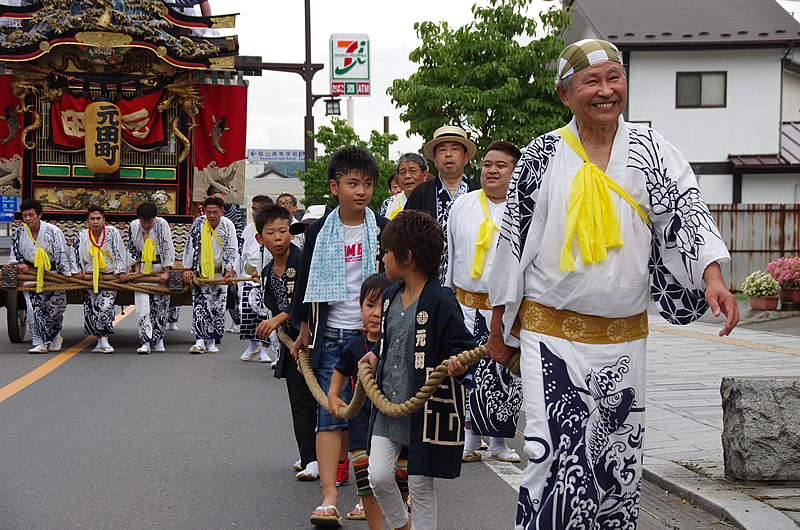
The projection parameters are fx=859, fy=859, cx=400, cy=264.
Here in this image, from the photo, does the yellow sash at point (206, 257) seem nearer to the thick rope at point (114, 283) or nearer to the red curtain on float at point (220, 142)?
the thick rope at point (114, 283)

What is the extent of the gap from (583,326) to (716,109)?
76.8ft

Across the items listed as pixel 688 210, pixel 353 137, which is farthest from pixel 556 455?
pixel 353 137

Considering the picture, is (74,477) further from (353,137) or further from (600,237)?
(353,137)

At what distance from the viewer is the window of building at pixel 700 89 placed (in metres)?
24.3

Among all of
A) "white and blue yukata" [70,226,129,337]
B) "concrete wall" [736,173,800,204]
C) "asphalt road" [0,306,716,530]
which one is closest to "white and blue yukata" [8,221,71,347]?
"white and blue yukata" [70,226,129,337]

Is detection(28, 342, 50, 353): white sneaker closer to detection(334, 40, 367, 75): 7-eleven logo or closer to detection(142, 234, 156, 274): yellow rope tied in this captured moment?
detection(142, 234, 156, 274): yellow rope tied

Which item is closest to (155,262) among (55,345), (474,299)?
(55,345)

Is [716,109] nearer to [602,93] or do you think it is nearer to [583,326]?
[602,93]

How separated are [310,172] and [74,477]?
21981 millimetres

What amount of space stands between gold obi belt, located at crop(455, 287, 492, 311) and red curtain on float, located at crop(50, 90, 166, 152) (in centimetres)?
950

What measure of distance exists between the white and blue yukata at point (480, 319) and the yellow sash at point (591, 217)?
6.43 feet

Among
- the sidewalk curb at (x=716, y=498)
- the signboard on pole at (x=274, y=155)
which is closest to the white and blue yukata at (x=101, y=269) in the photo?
the sidewalk curb at (x=716, y=498)

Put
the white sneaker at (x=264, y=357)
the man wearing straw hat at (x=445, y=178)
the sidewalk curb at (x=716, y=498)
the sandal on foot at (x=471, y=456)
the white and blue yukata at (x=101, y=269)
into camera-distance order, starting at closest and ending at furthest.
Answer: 1. the sidewalk curb at (x=716, y=498)
2. the sandal on foot at (x=471, y=456)
3. the man wearing straw hat at (x=445, y=178)
4. the white sneaker at (x=264, y=357)
5. the white and blue yukata at (x=101, y=269)

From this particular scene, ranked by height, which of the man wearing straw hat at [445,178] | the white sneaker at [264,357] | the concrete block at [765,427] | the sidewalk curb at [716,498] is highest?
the man wearing straw hat at [445,178]
